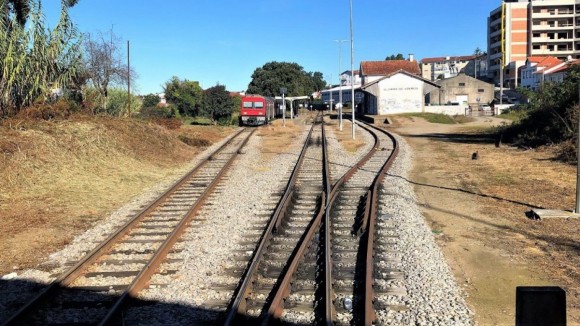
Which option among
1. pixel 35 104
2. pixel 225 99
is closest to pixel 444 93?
pixel 225 99

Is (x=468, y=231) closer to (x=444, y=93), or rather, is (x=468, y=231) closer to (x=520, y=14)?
(x=444, y=93)

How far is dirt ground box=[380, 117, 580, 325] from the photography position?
21.0 ft

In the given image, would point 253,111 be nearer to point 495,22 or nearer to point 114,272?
point 114,272

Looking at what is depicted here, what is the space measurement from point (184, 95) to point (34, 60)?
3832cm

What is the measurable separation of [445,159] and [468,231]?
10.9 meters

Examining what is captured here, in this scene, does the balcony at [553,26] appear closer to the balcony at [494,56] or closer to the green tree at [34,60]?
the balcony at [494,56]

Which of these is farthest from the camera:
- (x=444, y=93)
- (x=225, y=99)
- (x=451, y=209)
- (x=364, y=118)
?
(x=444, y=93)

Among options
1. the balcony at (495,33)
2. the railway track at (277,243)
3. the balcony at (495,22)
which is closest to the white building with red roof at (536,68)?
the balcony at (495,33)

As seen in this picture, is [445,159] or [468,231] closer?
[468,231]

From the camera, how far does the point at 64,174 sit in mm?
13641

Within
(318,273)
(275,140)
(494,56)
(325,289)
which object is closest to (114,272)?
(318,273)

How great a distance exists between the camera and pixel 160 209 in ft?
36.2

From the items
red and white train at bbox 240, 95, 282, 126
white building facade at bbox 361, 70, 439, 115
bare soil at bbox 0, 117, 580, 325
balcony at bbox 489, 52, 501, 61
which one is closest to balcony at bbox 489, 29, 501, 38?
balcony at bbox 489, 52, 501, 61

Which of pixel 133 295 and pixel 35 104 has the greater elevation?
pixel 35 104
